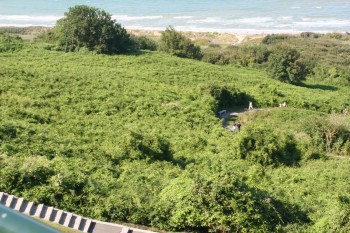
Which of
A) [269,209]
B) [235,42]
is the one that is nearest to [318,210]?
[269,209]

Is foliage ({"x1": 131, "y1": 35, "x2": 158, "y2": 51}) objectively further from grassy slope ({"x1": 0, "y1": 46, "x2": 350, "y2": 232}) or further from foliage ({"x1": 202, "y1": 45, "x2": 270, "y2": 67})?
grassy slope ({"x1": 0, "y1": 46, "x2": 350, "y2": 232})

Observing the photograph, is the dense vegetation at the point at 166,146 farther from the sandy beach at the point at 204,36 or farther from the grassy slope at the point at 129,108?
the sandy beach at the point at 204,36

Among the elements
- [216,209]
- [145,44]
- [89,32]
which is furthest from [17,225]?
[145,44]

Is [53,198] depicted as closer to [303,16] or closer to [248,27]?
[248,27]

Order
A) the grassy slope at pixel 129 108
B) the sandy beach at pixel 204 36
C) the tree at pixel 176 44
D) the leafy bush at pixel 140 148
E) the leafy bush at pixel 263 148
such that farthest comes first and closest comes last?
the sandy beach at pixel 204 36 < the tree at pixel 176 44 < the leafy bush at pixel 263 148 < the leafy bush at pixel 140 148 < the grassy slope at pixel 129 108

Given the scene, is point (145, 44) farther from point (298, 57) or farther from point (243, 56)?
point (298, 57)

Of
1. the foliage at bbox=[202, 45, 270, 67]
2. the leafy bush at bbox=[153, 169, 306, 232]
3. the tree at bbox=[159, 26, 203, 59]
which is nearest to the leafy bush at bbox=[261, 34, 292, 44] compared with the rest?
the foliage at bbox=[202, 45, 270, 67]

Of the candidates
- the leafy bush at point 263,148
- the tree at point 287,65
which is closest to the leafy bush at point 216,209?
the leafy bush at point 263,148
